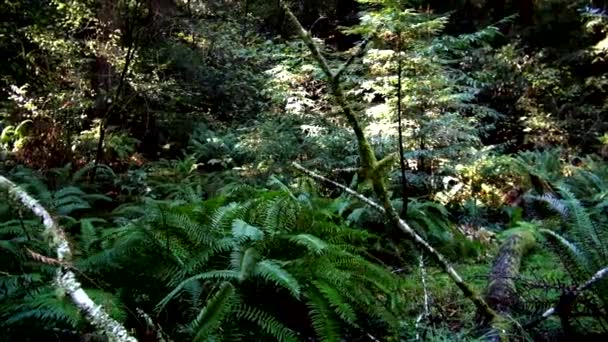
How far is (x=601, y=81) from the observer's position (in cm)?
1095

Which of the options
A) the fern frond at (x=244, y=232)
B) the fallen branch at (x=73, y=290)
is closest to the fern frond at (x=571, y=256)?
the fern frond at (x=244, y=232)

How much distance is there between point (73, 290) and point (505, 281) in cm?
297

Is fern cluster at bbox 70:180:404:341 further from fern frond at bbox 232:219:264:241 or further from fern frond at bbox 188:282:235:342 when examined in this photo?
fern frond at bbox 188:282:235:342

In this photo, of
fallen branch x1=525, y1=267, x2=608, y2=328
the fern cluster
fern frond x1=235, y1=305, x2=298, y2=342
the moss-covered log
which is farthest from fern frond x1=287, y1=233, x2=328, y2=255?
fallen branch x1=525, y1=267, x2=608, y2=328

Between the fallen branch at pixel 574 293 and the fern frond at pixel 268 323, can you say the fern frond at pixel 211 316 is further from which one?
the fallen branch at pixel 574 293

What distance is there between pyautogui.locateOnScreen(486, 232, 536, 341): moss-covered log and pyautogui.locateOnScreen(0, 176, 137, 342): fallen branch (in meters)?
2.11

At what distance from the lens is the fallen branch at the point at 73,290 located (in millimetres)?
1621

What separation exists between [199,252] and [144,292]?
1.35ft

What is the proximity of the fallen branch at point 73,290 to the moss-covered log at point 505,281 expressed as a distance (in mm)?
2105

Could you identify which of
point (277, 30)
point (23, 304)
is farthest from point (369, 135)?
point (277, 30)

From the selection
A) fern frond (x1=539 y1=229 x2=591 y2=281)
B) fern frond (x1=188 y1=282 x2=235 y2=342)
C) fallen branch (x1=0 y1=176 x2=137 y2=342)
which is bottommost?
fern frond (x1=539 y1=229 x2=591 y2=281)

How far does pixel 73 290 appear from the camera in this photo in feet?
5.58

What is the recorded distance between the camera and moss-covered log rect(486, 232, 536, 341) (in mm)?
2979

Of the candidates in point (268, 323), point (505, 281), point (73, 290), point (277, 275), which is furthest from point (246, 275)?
point (505, 281)
